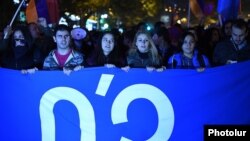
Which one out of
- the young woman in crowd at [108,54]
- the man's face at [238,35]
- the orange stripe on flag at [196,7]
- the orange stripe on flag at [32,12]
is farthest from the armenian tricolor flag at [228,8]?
the young woman in crowd at [108,54]

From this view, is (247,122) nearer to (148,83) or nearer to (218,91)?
(218,91)

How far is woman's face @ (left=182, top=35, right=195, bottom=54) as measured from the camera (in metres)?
7.05

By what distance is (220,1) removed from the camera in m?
11.0

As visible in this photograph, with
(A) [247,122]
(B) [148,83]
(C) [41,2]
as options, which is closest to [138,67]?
(B) [148,83]

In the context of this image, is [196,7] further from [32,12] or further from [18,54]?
[18,54]

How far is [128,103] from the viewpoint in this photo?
635 centimetres

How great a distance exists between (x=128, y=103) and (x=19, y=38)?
7.93 ft

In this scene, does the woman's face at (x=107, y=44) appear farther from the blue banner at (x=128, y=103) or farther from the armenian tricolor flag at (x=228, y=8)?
the armenian tricolor flag at (x=228, y=8)

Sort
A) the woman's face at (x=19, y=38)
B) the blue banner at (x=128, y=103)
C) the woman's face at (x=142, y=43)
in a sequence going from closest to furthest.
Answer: the blue banner at (x=128, y=103), the woman's face at (x=142, y=43), the woman's face at (x=19, y=38)

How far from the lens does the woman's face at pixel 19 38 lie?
7801 millimetres

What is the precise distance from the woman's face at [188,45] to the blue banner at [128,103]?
68 centimetres

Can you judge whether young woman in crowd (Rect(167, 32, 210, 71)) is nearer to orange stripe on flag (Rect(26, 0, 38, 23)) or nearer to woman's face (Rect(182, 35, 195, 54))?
woman's face (Rect(182, 35, 195, 54))

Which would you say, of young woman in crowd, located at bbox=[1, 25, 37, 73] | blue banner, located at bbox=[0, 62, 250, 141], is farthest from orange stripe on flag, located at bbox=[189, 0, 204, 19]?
blue banner, located at bbox=[0, 62, 250, 141]

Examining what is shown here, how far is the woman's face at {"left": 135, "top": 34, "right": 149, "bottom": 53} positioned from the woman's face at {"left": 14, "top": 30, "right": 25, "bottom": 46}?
1884 mm
